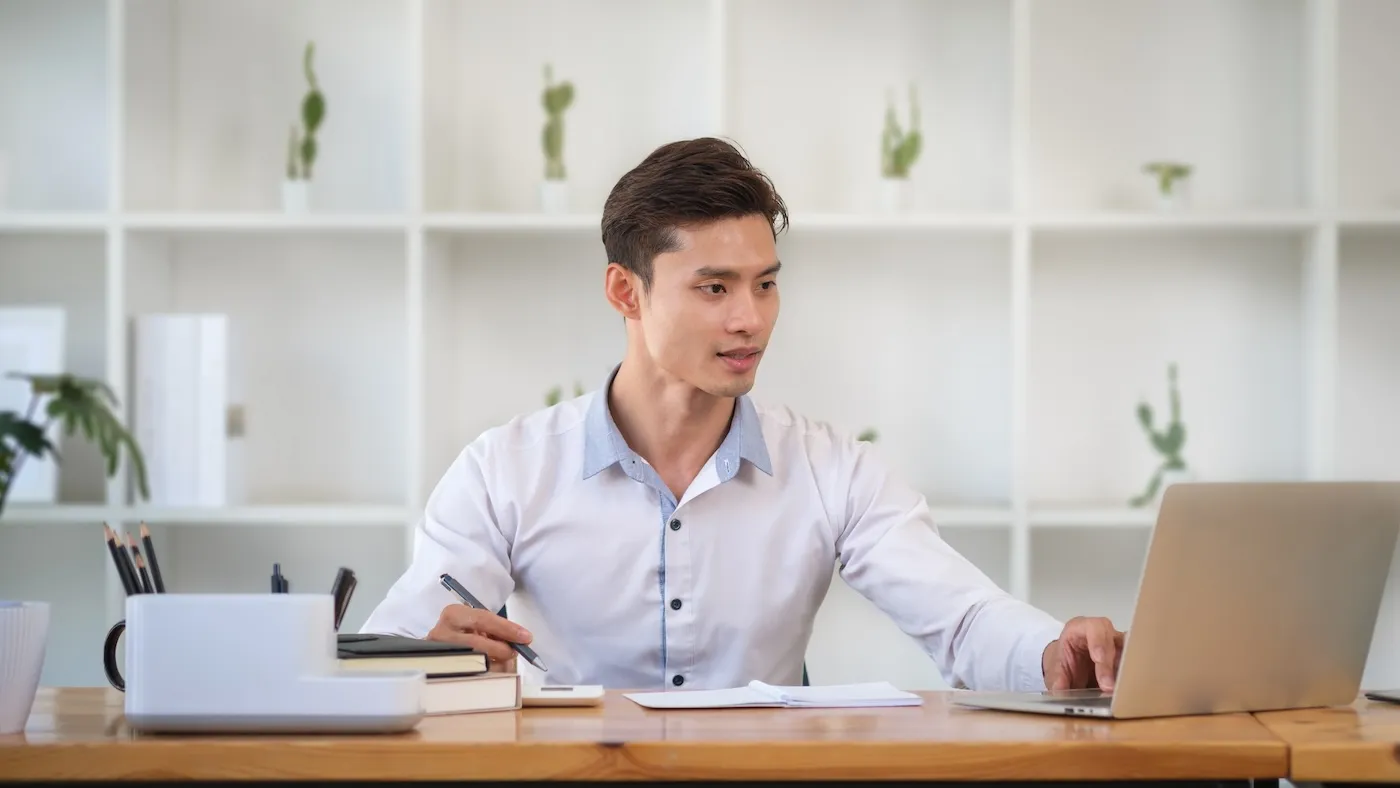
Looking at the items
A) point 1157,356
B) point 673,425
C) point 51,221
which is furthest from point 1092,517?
point 51,221

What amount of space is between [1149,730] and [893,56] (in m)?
2.24

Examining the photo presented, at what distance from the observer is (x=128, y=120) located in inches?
121

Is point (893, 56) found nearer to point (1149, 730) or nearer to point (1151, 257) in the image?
point (1151, 257)

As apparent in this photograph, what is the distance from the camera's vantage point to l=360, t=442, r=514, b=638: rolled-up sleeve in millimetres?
1945

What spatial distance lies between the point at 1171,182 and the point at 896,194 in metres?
0.59

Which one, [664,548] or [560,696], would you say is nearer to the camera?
[560,696]

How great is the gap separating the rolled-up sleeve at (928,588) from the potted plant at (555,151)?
1.08 metres

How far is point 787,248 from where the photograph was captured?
3.27m

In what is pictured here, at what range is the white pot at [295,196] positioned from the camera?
10.0ft

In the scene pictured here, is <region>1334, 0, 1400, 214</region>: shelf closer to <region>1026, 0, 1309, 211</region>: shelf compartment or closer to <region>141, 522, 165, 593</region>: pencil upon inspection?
<region>1026, 0, 1309, 211</region>: shelf compartment

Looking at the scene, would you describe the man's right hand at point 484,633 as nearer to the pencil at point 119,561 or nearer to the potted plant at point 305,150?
the pencil at point 119,561

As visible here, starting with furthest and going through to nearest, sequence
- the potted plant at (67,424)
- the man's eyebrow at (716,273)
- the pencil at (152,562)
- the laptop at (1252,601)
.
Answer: the potted plant at (67,424)
the man's eyebrow at (716,273)
the pencil at (152,562)
the laptop at (1252,601)

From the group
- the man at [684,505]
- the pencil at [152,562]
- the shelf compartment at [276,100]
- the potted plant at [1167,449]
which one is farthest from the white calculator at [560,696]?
the shelf compartment at [276,100]

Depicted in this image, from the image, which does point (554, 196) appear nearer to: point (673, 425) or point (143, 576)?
point (673, 425)
